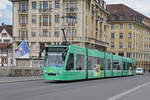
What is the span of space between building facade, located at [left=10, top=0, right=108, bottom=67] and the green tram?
28.7 metres

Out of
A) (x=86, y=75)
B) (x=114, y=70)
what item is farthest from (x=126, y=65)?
(x=86, y=75)

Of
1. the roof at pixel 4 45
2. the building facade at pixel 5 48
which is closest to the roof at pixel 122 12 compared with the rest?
the building facade at pixel 5 48

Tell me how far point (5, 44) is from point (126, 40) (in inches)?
1474

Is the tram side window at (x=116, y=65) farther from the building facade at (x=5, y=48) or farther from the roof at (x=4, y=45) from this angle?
the roof at (x=4, y=45)

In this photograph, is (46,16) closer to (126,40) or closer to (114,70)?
(114,70)

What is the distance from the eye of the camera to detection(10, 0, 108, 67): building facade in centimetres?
6731

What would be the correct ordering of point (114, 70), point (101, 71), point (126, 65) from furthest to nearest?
point (126, 65) → point (114, 70) → point (101, 71)

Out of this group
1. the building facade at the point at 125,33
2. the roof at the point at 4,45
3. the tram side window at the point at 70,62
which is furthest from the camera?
the building facade at the point at 125,33

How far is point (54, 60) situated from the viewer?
25938mm

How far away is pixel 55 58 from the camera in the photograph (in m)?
26.0

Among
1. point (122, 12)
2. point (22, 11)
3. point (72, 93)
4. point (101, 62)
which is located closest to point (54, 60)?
point (72, 93)

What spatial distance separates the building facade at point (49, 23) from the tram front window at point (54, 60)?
4050cm

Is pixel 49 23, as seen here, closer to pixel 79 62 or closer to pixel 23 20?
pixel 23 20

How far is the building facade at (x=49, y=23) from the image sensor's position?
67312 millimetres
